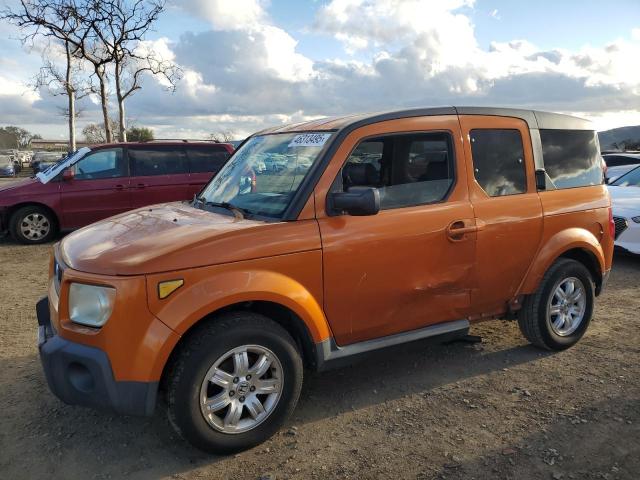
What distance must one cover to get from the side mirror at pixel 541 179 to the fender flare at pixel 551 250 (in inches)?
15.5

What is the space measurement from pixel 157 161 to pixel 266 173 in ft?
21.2

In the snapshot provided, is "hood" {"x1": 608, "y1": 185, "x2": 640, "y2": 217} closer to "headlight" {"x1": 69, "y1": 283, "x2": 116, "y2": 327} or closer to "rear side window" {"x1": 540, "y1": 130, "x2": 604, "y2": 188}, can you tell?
"rear side window" {"x1": 540, "y1": 130, "x2": 604, "y2": 188}

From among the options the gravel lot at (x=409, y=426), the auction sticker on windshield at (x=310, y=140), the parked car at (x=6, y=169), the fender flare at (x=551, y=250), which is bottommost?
the gravel lot at (x=409, y=426)

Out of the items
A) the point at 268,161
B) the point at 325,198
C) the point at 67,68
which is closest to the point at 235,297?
the point at 325,198

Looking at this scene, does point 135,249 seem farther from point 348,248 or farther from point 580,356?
point 580,356

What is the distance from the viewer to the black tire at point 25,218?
29.6ft

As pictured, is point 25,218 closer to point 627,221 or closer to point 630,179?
point 627,221

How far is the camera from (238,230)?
9.81 feet

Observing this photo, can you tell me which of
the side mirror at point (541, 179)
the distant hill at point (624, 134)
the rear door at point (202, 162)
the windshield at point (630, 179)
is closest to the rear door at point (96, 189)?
the rear door at point (202, 162)

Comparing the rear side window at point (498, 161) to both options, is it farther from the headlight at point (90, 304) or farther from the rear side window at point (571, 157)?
the headlight at point (90, 304)

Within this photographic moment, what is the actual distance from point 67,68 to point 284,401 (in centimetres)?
1636

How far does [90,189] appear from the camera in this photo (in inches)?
359

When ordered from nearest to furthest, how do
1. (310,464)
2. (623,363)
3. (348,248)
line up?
(310,464), (348,248), (623,363)

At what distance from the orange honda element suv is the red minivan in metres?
5.53
